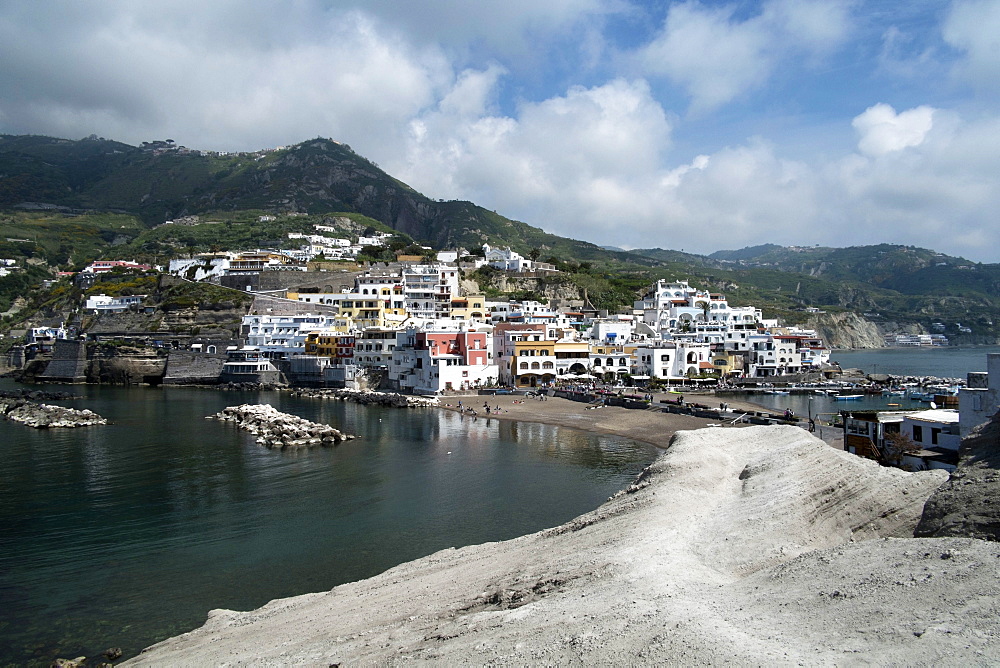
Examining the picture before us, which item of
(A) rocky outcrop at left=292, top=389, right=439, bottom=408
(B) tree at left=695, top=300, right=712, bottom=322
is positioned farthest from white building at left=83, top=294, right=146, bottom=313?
→ (B) tree at left=695, top=300, right=712, bottom=322

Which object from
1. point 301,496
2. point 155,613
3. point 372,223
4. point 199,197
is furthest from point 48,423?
point 199,197

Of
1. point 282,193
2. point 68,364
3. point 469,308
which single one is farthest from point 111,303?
point 282,193

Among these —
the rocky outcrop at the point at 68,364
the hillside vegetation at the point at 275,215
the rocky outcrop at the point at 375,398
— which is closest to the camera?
the rocky outcrop at the point at 375,398

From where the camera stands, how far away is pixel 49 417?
38.5 m

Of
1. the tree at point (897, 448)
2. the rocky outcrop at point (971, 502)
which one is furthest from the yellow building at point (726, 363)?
the rocky outcrop at point (971, 502)

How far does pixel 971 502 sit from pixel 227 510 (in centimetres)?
2001

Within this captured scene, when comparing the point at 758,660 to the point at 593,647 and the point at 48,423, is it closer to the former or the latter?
the point at 593,647

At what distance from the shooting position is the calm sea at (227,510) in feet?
47.3

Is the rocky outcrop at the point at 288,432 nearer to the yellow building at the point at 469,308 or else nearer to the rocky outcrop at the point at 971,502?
the rocky outcrop at the point at 971,502

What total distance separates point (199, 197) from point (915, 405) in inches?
6261

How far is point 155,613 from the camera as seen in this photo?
45.4 ft

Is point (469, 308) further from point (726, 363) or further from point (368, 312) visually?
point (726, 363)

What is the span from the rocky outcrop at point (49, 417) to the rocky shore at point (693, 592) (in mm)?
31400

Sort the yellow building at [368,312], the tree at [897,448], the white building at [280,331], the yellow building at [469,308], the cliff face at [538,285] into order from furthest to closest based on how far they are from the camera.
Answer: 1. the cliff face at [538,285]
2. the yellow building at [469,308]
3. the yellow building at [368,312]
4. the white building at [280,331]
5. the tree at [897,448]
